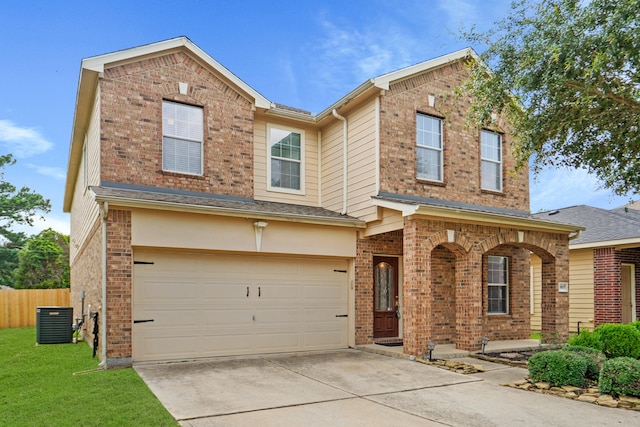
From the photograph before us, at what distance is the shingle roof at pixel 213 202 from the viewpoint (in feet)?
29.4

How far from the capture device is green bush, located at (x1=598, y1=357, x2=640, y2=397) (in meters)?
6.62

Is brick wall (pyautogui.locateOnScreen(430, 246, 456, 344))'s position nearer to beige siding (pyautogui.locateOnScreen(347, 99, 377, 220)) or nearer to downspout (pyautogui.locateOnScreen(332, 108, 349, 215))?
beige siding (pyautogui.locateOnScreen(347, 99, 377, 220))

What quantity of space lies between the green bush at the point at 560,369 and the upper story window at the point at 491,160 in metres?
5.97

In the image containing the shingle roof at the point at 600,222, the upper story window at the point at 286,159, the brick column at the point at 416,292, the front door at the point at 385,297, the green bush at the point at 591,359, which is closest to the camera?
the green bush at the point at 591,359

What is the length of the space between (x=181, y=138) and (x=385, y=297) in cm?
651

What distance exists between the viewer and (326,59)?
24984 mm

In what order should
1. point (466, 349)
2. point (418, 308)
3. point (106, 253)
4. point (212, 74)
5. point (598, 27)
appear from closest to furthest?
1. point (598, 27)
2. point (106, 253)
3. point (418, 308)
4. point (466, 349)
5. point (212, 74)

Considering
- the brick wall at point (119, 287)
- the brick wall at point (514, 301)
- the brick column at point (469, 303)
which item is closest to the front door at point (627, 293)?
the brick wall at point (514, 301)

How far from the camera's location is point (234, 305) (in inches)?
395

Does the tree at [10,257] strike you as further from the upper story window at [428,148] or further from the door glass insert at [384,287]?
the upper story window at [428,148]

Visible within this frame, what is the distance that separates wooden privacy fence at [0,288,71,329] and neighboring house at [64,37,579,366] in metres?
9.37

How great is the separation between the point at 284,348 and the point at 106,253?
4.39m

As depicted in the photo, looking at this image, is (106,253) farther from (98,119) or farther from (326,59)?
(326,59)

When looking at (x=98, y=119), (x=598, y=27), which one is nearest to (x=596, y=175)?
(x=598, y=27)
